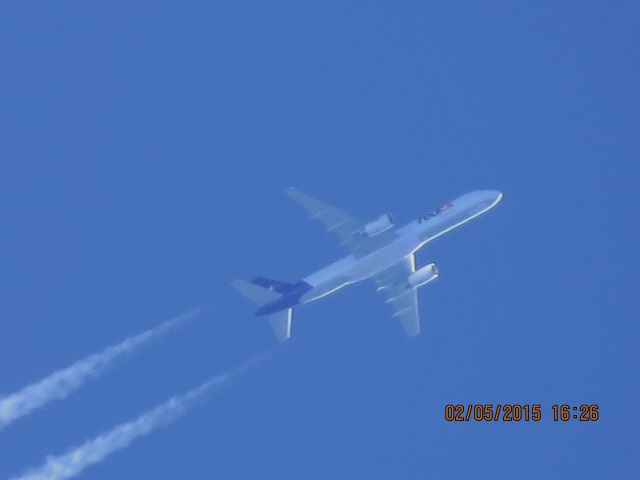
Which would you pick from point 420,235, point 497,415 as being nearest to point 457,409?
point 497,415

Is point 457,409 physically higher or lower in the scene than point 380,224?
lower

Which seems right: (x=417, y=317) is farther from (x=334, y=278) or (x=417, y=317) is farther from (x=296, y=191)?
(x=296, y=191)

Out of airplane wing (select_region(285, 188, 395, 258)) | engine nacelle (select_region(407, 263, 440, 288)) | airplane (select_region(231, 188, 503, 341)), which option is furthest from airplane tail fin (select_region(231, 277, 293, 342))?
engine nacelle (select_region(407, 263, 440, 288))

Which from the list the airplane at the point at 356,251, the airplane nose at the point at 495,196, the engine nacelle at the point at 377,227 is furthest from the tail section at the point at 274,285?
the airplane nose at the point at 495,196

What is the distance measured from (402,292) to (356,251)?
24.8ft

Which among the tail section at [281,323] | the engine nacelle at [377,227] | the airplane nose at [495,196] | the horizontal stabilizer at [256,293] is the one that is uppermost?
the airplane nose at [495,196]

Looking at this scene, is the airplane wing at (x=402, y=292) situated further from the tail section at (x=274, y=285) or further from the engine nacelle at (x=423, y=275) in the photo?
the tail section at (x=274, y=285)

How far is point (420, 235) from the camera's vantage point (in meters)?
80.9

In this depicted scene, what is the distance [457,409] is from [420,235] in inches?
560

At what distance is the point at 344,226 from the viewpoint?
259 ft

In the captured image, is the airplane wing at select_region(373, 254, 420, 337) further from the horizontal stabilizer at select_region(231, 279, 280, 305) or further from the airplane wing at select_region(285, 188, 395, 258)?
the horizontal stabilizer at select_region(231, 279, 280, 305)

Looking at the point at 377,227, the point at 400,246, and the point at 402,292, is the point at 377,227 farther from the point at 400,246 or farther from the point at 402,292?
the point at 402,292

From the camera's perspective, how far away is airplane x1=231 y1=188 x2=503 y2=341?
3091 inches

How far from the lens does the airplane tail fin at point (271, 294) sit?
7950 cm
